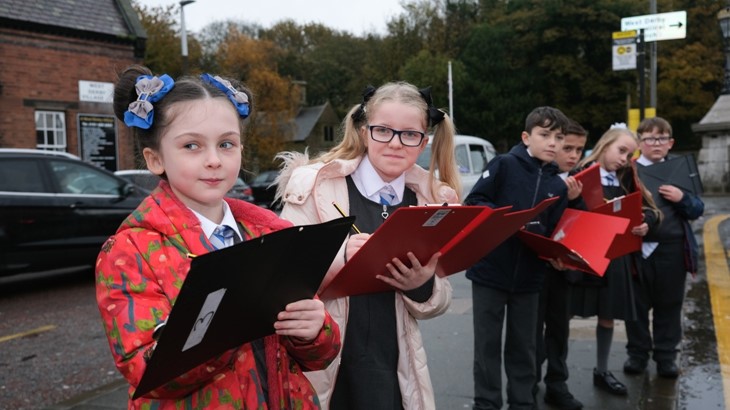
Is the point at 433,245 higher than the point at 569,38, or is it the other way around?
the point at 569,38

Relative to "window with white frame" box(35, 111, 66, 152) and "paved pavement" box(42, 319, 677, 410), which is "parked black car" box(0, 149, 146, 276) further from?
"window with white frame" box(35, 111, 66, 152)

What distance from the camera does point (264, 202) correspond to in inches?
921

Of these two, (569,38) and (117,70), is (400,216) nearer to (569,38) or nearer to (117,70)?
(117,70)

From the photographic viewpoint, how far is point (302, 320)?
1.64 m

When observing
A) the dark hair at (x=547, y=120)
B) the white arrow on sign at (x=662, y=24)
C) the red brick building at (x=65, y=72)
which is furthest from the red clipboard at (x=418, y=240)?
the red brick building at (x=65, y=72)

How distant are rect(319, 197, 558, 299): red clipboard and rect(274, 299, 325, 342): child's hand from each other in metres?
0.30

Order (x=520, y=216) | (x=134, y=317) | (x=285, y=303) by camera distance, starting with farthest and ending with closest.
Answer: (x=520, y=216) < (x=285, y=303) < (x=134, y=317)

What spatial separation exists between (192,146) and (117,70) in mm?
470

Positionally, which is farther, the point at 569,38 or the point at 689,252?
the point at 569,38

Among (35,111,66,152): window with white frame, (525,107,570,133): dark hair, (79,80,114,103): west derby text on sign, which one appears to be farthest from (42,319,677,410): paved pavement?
(79,80,114,103): west derby text on sign

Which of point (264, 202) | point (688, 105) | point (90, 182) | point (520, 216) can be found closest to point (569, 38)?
point (688, 105)

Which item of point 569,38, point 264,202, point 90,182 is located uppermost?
point 569,38

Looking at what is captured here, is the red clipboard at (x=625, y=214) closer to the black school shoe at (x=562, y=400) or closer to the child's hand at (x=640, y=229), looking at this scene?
the child's hand at (x=640, y=229)

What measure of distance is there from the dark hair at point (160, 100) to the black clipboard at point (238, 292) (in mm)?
528
